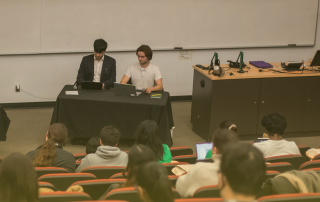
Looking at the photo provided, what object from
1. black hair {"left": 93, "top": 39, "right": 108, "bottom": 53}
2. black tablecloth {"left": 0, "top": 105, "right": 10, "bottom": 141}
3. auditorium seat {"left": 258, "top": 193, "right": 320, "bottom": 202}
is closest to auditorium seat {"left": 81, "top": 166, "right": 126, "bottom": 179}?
auditorium seat {"left": 258, "top": 193, "right": 320, "bottom": 202}

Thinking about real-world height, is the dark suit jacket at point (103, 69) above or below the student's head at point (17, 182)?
above

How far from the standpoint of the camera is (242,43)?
7332 mm

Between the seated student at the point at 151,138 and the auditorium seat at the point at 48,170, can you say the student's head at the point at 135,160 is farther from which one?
the seated student at the point at 151,138

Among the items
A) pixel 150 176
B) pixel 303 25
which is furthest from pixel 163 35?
pixel 150 176

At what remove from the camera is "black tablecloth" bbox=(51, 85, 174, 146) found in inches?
197

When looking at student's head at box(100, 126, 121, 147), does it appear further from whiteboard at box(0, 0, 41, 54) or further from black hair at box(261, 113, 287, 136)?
whiteboard at box(0, 0, 41, 54)

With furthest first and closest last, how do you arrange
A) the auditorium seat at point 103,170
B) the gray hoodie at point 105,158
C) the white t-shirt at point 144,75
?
1. the white t-shirt at point 144,75
2. the gray hoodie at point 105,158
3. the auditorium seat at point 103,170

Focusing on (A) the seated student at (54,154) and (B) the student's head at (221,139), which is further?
(A) the seated student at (54,154)

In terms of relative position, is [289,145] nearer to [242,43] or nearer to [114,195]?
[114,195]

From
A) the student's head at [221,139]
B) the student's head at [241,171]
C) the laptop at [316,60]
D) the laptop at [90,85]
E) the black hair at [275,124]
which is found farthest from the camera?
the laptop at [316,60]

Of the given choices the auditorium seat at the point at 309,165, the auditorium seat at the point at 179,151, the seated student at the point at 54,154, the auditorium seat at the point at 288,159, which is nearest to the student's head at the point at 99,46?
the auditorium seat at the point at 179,151

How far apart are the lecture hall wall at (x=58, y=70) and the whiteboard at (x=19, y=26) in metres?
0.17

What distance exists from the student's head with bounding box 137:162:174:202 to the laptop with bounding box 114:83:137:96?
3.39 meters

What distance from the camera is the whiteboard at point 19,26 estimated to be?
6.15 m
